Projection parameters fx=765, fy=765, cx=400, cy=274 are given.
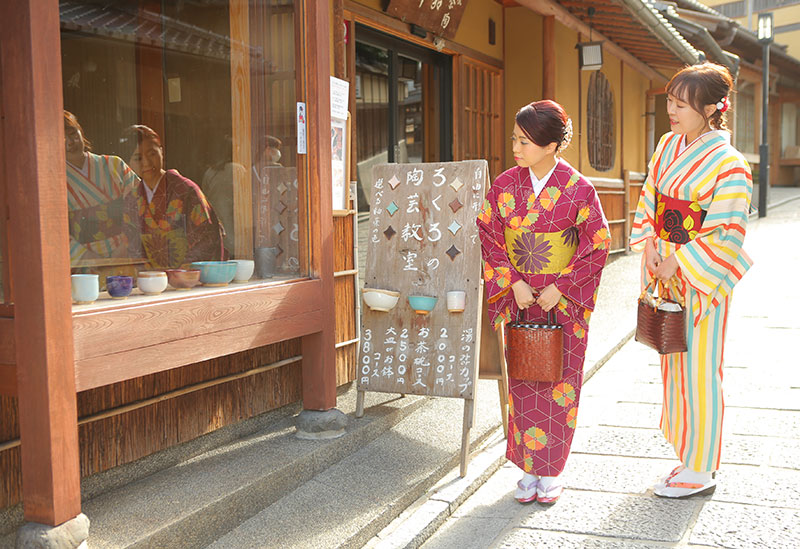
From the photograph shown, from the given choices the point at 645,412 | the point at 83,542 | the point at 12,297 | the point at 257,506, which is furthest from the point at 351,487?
the point at 645,412

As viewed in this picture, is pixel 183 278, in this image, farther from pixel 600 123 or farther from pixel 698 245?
pixel 600 123

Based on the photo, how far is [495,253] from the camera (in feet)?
12.8

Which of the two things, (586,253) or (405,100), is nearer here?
(586,253)

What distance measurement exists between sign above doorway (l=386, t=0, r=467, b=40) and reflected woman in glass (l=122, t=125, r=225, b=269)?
9.70 ft

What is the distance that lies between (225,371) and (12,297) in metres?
1.56

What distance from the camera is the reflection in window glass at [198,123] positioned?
3.79 m

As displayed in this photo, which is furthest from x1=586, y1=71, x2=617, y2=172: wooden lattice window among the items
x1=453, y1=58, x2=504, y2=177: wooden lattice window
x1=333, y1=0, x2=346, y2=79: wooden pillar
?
x1=333, y1=0, x2=346, y2=79: wooden pillar

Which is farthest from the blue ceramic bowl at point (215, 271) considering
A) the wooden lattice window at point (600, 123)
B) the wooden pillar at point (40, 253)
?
the wooden lattice window at point (600, 123)

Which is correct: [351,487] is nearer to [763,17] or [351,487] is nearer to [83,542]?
[83,542]

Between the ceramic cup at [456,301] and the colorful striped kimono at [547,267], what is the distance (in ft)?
1.34

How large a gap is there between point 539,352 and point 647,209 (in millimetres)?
1023

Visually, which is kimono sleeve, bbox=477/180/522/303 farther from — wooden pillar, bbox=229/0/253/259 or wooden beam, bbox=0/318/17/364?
wooden beam, bbox=0/318/17/364

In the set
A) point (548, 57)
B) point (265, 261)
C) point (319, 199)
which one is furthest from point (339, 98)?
point (548, 57)

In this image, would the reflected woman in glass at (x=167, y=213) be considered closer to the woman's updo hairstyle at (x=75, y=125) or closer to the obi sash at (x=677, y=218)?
the woman's updo hairstyle at (x=75, y=125)
